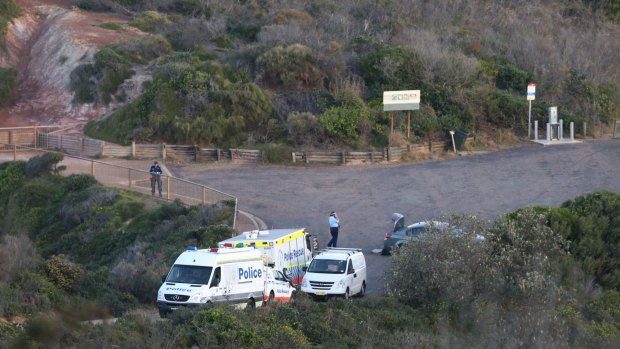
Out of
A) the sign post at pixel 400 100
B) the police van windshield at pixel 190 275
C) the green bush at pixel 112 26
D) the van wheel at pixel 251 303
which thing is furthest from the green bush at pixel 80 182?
the green bush at pixel 112 26

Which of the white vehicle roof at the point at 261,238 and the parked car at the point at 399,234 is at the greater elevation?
the white vehicle roof at the point at 261,238

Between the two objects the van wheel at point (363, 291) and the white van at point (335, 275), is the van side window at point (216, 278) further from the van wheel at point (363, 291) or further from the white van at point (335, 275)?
the van wheel at point (363, 291)

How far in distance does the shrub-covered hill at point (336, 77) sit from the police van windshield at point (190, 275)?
24.3 metres

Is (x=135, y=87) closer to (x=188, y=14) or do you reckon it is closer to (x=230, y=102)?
(x=230, y=102)

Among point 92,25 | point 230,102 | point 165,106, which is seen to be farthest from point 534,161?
point 92,25

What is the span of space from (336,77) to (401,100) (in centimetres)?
601

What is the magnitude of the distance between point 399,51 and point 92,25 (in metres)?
24.0

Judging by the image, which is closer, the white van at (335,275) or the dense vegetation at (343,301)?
the dense vegetation at (343,301)

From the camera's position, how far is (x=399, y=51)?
5428 cm

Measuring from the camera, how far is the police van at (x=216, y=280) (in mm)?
22656

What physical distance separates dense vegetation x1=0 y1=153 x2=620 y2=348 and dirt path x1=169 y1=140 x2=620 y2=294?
14.9 feet

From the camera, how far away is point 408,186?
41.3 m

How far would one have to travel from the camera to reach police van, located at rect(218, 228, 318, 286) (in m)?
26.3

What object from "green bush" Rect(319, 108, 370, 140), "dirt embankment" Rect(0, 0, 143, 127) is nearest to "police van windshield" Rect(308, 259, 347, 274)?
"green bush" Rect(319, 108, 370, 140)
